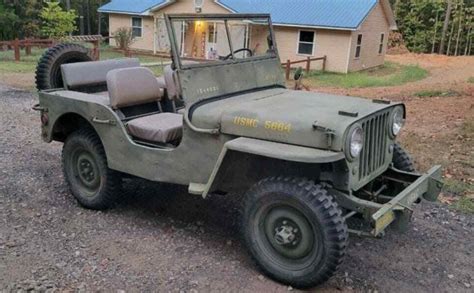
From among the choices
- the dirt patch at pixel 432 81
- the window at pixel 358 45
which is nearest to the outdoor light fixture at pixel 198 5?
the window at pixel 358 45

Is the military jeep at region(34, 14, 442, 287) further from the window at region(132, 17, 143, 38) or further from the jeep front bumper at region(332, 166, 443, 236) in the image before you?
the window at region(132, 17, 143, 38)

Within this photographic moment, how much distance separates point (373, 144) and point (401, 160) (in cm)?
83

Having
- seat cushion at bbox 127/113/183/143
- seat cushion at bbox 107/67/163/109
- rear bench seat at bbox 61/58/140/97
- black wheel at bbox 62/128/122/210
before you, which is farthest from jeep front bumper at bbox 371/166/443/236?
rear bench seat at bbox 61/58/140/97

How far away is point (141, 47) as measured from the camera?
89.6ft

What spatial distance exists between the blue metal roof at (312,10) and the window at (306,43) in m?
0.71

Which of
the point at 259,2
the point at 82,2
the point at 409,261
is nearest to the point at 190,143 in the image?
the point at 409,261

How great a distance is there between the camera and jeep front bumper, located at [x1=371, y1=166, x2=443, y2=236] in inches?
137

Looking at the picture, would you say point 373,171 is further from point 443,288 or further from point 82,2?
point 82,2

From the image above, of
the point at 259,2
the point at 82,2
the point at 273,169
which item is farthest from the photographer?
the point at 82,2

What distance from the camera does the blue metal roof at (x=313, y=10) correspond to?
72.2 feet

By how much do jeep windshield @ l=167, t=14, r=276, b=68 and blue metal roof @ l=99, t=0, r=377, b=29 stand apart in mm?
17517

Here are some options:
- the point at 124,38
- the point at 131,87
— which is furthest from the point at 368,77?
the point at 131,87

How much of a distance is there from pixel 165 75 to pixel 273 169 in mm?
1745

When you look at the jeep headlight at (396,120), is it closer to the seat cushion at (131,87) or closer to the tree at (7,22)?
the seat cushion at (131,87)
